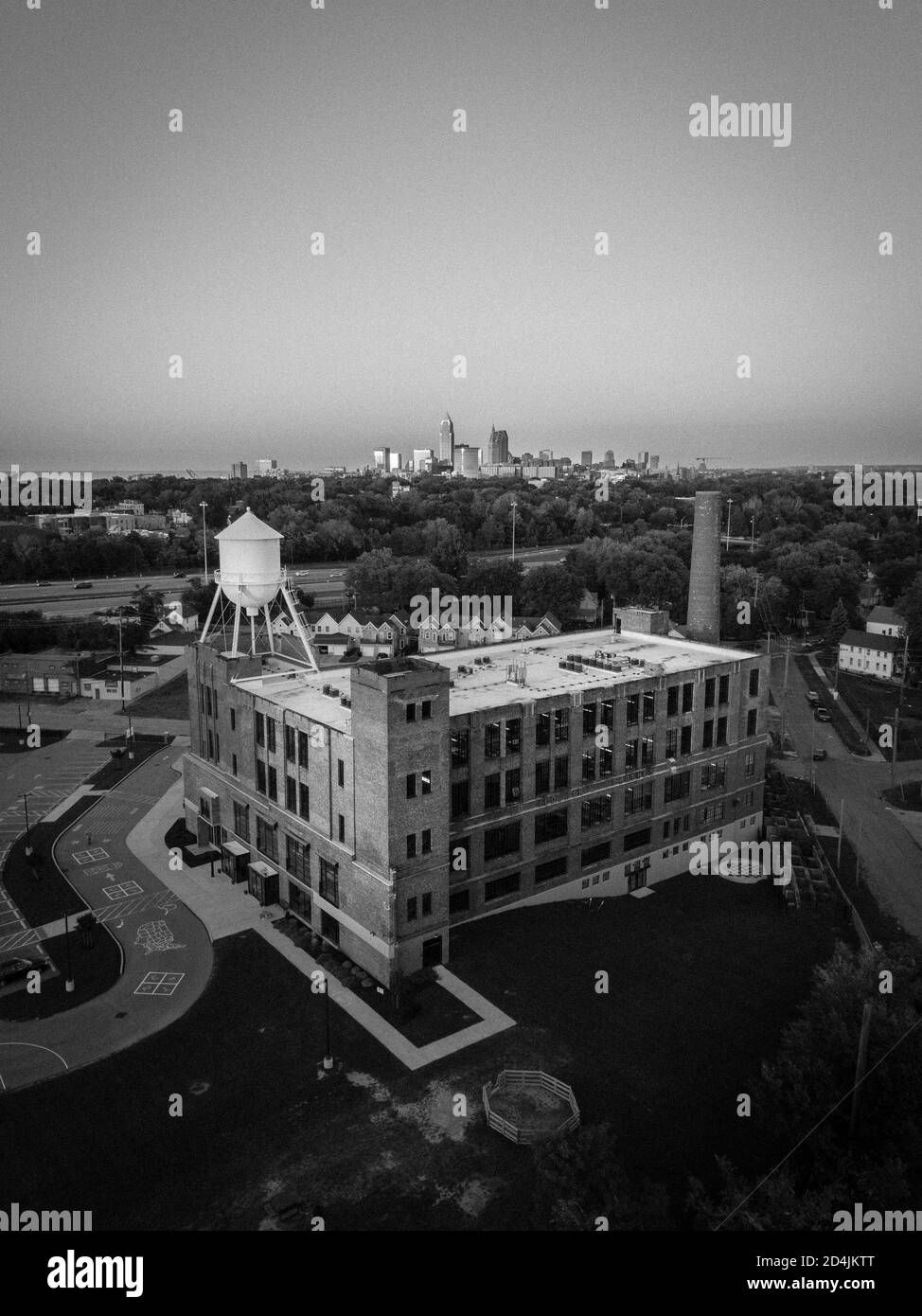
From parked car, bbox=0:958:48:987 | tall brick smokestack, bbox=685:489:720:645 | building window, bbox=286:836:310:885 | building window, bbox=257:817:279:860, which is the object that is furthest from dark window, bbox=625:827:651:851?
tall brick smokestack, bbox=685:489:720:645

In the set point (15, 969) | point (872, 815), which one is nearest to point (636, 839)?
point (872, 815)

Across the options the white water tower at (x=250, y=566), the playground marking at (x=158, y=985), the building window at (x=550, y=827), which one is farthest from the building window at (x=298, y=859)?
the white water tower at (x=250, y=566)

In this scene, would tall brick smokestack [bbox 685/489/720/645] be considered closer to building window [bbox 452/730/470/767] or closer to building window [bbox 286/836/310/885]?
building window [bbox 452/730/470/767]

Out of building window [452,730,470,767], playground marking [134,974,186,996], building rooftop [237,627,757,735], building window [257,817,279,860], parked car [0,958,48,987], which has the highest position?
building rooftop [237,627,757,735]

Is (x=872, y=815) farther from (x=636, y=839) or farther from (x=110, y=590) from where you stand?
(x=110, y=590)

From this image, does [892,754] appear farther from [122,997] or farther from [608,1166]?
[122,997]

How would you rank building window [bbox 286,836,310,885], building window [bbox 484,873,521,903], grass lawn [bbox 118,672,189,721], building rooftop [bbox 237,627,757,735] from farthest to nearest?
grass lawn [bbox 118,672,189,721] → building rooftop [bbox 237,627,757,735] → building window [bbox 484,873,521,903] → building window [bbox 286,836,310,885]
